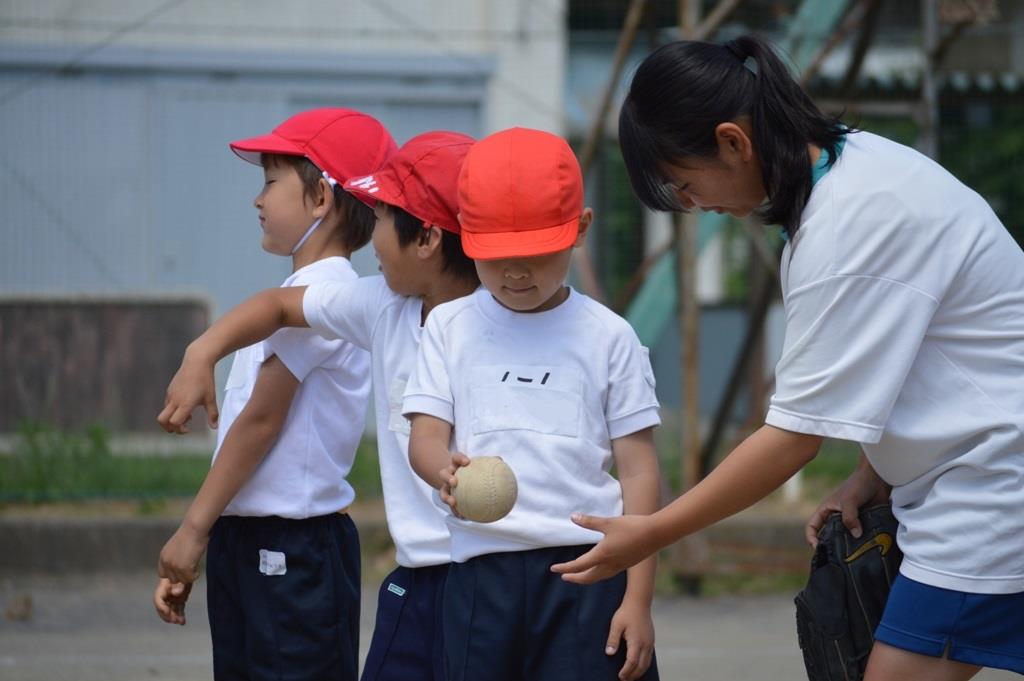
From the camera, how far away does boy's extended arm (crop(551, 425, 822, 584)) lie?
2146 mm

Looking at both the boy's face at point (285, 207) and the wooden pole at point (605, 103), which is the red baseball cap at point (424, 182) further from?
the wooden pole at point (605, 103)

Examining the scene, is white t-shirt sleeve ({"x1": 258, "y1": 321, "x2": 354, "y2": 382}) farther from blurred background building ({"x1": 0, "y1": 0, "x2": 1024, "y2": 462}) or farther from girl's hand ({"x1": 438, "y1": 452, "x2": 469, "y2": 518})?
blurred background building ({"x1": 0, "y1": 0, "x2": 1024, "y2": 462})

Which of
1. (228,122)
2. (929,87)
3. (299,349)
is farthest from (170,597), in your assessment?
(228,122)

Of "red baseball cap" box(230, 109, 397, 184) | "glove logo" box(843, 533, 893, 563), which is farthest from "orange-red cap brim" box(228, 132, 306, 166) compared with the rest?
"glove logo" box(843, 533, 893, 563)

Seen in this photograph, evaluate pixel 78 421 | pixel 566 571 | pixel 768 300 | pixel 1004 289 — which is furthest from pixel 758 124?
pixel 78 421

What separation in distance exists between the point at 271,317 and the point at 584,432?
781 mm

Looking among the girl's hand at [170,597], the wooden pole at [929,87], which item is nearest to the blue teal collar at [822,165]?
the girl's hand at [170,597]

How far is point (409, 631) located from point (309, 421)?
54 cm

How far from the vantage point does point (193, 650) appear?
534 centimetres

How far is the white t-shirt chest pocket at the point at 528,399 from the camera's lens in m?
2.42

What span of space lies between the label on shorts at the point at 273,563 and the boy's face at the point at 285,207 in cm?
71

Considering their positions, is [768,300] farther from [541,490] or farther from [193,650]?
[541,490]

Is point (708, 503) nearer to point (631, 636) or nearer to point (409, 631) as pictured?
point (631, 636)

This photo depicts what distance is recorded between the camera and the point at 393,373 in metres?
2.74
